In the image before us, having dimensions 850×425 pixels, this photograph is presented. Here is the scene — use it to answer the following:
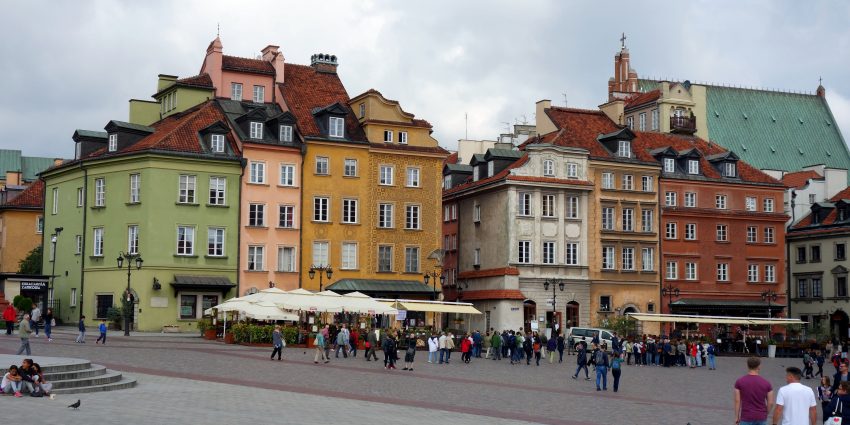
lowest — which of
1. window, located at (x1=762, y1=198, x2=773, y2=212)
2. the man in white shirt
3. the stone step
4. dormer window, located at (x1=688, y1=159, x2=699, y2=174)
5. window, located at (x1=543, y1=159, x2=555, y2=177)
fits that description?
the stone step

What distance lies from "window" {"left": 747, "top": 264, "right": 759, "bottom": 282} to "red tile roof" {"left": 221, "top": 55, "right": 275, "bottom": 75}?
3700 centimetres

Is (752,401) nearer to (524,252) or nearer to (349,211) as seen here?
(349,211)

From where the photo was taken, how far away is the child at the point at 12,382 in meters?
25.3

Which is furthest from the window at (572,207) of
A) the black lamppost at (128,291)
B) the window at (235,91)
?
the black lamppost at (128,291)

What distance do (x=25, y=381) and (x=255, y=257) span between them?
40090 millimetres

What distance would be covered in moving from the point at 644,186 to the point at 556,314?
11950mm

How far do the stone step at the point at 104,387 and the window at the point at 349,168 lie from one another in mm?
39202

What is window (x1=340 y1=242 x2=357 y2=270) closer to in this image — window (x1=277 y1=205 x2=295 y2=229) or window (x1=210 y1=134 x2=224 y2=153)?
window (x1=277 y1=205 x2=295 y2=229)

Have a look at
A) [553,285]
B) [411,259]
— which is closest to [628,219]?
[553,285]

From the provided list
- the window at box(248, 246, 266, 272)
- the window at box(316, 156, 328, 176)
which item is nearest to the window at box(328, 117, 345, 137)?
the window at box(316, 156, 328, 176)

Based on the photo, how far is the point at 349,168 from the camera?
68562mm

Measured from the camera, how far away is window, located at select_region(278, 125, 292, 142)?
66688mm

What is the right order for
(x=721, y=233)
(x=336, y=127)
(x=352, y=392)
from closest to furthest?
(x=352, y=392) → (x=336, y=127) → (x=721, y=233)

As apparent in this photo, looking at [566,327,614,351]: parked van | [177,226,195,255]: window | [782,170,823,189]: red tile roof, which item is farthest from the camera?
[782,170,823,189]: red tile roof
